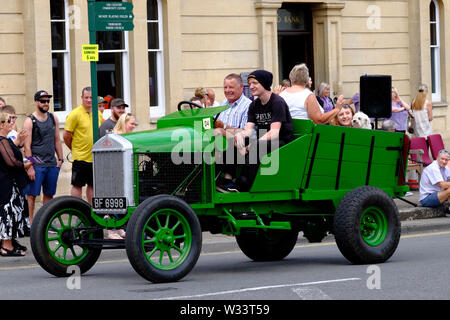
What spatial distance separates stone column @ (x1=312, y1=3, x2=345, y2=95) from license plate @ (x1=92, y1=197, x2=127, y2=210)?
13.5 metres

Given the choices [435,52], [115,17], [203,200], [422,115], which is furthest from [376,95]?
[435,52]

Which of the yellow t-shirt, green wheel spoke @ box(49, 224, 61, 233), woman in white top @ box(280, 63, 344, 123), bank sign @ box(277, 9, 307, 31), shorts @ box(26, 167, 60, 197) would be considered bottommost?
green wheel spoke @ box(49, 224, 61, 233)

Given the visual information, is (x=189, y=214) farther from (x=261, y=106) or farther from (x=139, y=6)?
(x=139, y=6)

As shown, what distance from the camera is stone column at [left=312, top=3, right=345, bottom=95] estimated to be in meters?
23.3

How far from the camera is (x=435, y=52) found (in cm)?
2606

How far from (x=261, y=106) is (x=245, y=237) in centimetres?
175

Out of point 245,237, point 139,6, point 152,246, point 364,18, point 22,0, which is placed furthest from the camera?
point 364,18

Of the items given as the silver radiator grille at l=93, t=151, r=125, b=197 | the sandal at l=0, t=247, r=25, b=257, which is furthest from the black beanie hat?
the sandal at l=0, t=247, r=25, b=257

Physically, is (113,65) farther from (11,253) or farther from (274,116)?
(274,116)

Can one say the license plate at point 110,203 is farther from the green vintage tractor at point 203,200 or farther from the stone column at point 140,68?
the stone column at point 140,68

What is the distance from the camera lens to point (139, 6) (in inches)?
795

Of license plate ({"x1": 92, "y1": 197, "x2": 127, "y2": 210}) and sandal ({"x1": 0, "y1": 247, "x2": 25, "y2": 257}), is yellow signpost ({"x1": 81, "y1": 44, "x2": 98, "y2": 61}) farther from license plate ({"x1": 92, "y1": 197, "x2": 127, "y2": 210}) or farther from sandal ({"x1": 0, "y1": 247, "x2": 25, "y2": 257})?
license plate ({"x1": 92, "y1": 197, "x2": 127, "y2": 210})

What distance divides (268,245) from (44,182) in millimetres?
4397
